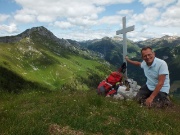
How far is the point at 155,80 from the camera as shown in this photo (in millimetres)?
13820

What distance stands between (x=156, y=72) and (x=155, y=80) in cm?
56

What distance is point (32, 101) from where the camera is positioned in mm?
15008

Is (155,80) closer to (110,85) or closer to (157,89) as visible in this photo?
(157,89)

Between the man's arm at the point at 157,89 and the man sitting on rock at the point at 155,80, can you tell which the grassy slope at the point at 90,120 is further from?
the man sitting on rock at the point at 155,80

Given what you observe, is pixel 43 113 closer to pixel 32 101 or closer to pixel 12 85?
pixel 32 101

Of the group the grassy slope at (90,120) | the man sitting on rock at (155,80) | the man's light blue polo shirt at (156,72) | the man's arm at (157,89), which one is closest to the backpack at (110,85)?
the man sitting on rock at (155,80)

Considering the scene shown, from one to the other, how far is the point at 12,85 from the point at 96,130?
7227 inches

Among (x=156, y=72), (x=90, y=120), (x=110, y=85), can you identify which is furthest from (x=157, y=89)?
(x=110, y=85)

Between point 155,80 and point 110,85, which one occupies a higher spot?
point 155,80

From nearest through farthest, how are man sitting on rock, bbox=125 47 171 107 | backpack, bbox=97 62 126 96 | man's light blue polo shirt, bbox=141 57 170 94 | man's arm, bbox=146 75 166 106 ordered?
man's arm, bbox=146 75 166 106, man sitting on rock, bbox=125 47 171 107, man's light blue polo shirt, bbox=141 57 170 94, backpack, bbox=97 62 126 96

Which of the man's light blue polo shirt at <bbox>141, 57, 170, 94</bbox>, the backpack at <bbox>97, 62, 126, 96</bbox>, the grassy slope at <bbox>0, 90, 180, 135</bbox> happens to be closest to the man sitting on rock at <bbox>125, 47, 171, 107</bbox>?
the man's light blue polo shirt at <bbox>141, 57, 170, 94</bbox>

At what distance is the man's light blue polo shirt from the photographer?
13.1 meters

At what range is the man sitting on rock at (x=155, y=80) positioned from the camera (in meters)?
12.8

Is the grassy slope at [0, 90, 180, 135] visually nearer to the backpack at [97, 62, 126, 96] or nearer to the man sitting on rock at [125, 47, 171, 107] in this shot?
the man sitting on rock at [125, 47, 171, 107]
